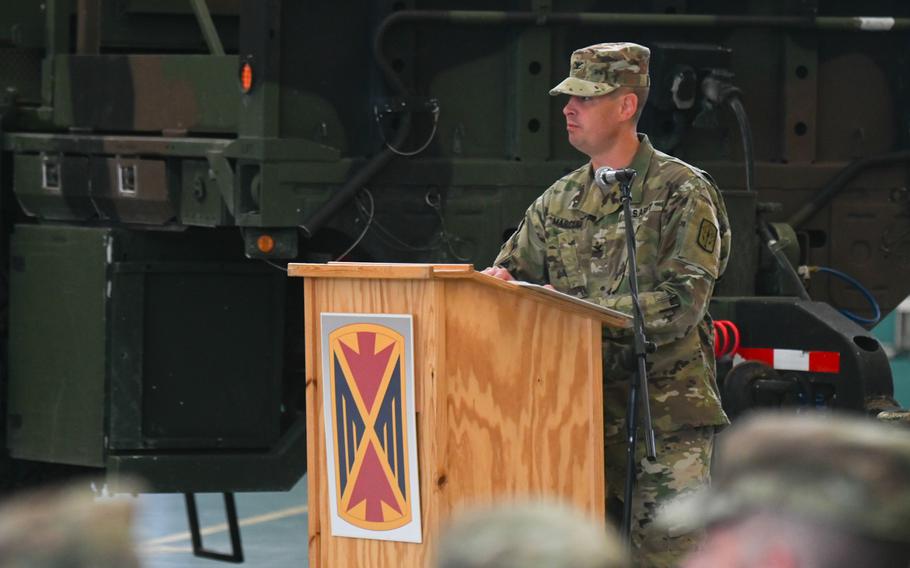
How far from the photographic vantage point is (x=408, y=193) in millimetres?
6297

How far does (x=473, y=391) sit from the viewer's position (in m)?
4.01

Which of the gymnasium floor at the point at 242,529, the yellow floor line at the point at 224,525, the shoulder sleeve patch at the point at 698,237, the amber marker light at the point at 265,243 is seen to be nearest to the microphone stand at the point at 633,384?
the shoulder sleeve patch at the point at 698,237

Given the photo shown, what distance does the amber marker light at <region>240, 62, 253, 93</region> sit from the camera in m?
6.03

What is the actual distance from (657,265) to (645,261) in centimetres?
3

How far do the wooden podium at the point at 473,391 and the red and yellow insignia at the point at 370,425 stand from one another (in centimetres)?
3

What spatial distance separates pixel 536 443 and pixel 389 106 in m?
2.34

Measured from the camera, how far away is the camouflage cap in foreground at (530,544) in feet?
3.85

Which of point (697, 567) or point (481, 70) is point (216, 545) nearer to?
point (481, 70)

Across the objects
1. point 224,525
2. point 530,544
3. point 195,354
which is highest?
point 530,544

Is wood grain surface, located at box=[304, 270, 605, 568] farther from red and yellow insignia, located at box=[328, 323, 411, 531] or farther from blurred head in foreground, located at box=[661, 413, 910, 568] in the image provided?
blurred head in foreground, located at box=[661, 413, 910, 568]

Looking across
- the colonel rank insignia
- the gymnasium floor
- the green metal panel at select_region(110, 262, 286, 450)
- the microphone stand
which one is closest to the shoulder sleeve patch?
the microphone stand

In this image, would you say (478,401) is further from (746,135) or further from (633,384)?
(746,135)

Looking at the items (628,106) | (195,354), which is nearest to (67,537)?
(628,106)

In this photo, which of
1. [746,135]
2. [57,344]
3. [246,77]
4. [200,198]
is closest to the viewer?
[246,77]
